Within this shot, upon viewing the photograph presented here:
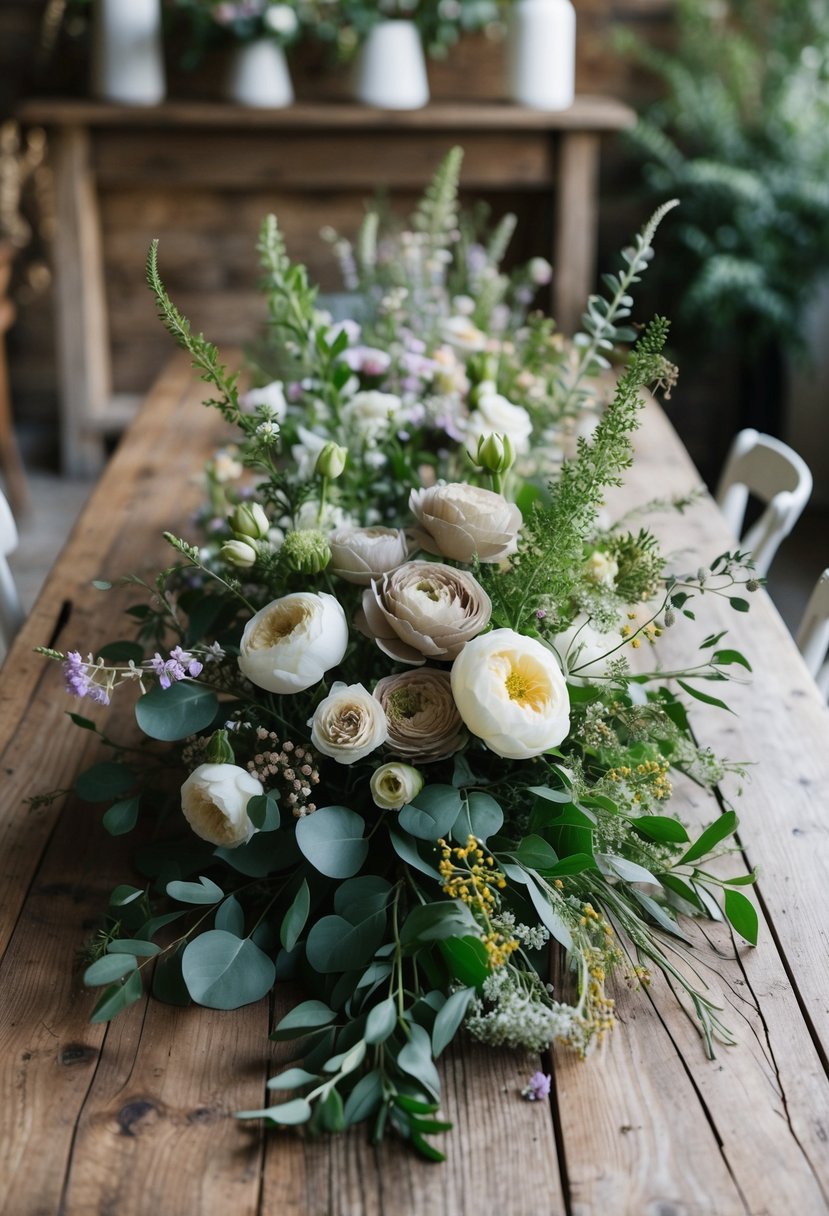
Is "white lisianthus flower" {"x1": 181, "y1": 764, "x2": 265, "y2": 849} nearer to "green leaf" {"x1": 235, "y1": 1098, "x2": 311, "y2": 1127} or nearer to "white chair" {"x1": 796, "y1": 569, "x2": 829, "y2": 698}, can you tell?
"green leaf" {"x1": 235, "y1": 1098, "x2": 311, "y2": 1127}

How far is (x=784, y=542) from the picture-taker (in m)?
3.94

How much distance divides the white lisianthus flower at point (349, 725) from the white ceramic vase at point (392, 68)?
288cm

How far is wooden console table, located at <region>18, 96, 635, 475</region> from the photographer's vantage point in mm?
3469

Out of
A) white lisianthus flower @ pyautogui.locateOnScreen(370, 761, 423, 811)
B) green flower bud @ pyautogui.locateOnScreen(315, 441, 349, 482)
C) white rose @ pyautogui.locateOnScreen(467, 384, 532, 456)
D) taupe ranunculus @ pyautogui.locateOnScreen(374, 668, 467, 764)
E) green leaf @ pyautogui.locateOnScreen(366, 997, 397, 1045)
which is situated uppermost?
green flower bud @ pyautogui.locateOnScreen(315, 441, 349, 482)

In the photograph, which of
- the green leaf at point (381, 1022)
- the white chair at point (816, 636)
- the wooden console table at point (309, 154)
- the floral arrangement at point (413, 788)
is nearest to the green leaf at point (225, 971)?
the floral arrangement at point (413, 788)

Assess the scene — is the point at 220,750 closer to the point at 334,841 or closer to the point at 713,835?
the point at 334,841

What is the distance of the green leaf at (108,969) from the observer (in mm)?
971

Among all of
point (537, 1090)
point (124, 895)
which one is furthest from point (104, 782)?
point (537, 1090)

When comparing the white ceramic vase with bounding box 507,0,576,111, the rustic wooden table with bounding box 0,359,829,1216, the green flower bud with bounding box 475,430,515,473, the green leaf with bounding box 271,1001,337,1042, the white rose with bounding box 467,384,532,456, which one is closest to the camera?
the rustic wooden table with bounding box 0,359,829,1216

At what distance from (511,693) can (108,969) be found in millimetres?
387

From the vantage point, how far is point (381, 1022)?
92 cm

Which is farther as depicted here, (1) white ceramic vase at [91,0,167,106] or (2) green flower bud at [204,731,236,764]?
(1) white ceramic vase at [91,0,167,106]

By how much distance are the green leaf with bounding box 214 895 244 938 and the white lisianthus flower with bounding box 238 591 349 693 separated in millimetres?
183

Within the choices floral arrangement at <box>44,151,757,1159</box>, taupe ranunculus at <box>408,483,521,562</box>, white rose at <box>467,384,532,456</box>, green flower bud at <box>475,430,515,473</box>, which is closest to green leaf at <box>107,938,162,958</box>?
floral arrangement at <box>44,151,757,1159</box>
